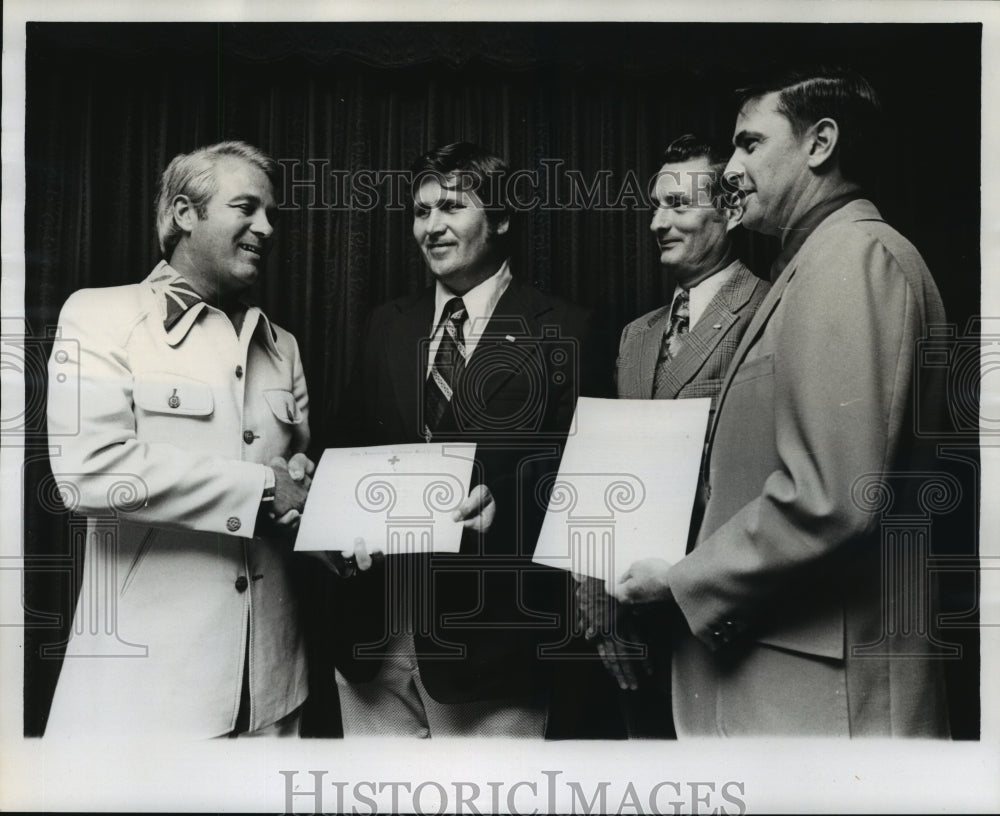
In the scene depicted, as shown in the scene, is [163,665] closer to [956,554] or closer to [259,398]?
[259,398]

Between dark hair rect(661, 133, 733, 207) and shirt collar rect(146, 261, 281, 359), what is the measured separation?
1.25 meters

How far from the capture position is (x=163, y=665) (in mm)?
2705

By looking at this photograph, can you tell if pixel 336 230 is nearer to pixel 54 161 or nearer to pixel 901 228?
pixel 54 161

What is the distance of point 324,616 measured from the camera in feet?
8.90

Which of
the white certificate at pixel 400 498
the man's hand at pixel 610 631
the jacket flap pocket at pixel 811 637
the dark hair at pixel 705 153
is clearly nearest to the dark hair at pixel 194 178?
the white certificate at pixel 400 498

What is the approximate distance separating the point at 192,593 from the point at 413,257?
1153 millimetres

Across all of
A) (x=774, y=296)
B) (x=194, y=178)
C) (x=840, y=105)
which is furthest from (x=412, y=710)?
(x=840, y=105)

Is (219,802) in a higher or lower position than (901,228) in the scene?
lower

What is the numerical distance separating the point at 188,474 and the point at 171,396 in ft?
0.74

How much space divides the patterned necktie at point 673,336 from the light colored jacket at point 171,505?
102 centimetres

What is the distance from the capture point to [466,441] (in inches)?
106

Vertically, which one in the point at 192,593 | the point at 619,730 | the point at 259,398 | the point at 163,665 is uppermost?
the point at 259,398

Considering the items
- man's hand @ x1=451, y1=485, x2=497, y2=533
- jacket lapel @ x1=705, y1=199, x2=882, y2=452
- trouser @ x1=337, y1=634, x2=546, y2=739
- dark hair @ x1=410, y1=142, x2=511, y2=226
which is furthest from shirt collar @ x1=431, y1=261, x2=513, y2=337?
trouser @ x1=337, y1=634, x2=546, y2=739

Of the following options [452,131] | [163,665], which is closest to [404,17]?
[452,131]
